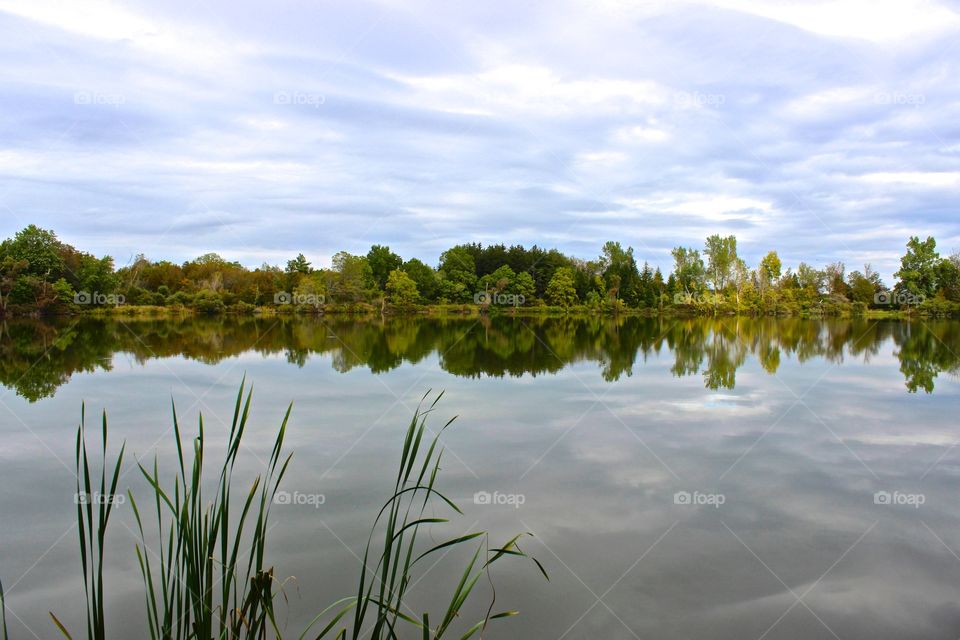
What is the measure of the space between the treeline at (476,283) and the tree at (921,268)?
0.08 m

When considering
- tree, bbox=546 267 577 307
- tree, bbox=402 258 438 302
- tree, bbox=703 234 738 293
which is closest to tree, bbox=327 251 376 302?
tree, bbox=402 258 438 302

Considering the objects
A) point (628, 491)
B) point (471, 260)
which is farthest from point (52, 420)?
point (471, 260)

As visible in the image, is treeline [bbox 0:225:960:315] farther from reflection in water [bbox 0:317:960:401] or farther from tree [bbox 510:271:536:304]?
reflection in water [bbox 0:317:960:401]

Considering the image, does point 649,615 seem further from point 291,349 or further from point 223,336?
point 223,336

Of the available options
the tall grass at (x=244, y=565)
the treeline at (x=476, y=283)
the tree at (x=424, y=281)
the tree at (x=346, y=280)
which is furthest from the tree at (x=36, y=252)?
the tall grass at (x=244, y=565)

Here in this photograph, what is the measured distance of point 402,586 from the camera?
2.04 metres

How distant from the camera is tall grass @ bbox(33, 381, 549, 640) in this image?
1873 mm

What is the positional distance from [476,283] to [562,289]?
7.05 m

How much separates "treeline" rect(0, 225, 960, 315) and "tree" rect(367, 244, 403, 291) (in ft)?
0.40

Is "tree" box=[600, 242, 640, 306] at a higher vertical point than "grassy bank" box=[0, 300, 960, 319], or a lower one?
higher

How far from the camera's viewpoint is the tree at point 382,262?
53.2 m

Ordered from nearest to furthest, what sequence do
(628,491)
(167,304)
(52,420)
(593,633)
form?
1. (593,633)
2. (628,491)
3. (52,420)
4. (167,304)

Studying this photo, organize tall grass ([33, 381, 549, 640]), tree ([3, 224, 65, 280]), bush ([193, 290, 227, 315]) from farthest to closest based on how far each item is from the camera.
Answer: bush ([193, 290, 227, 315])
tree ([3, 224, 65, 280])
tall grass ([33, 381, 549, 640])

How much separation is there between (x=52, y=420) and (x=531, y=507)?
6415 mm
